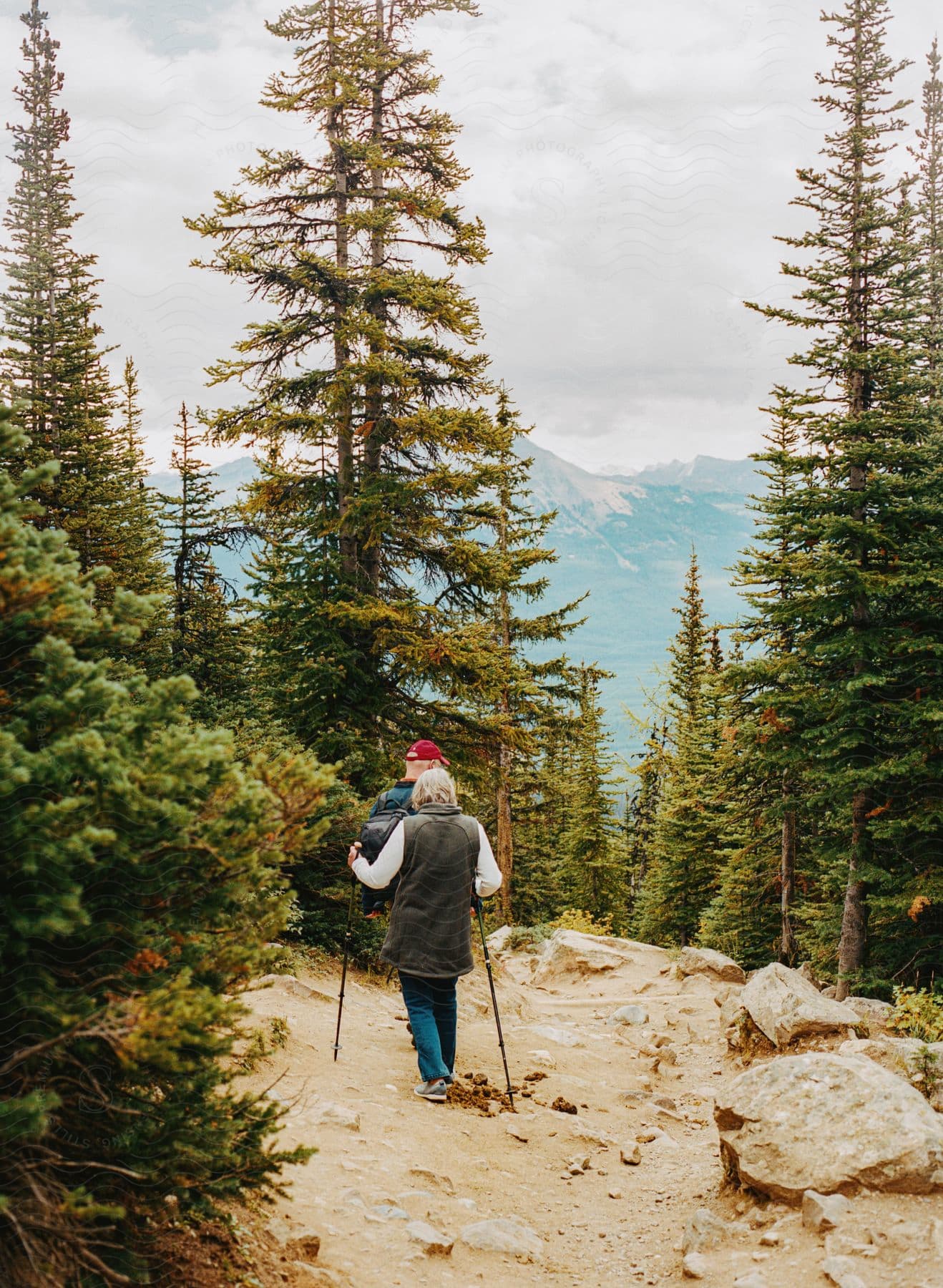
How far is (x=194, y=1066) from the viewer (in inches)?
116

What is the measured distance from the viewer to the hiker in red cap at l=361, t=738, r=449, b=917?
7301 mm

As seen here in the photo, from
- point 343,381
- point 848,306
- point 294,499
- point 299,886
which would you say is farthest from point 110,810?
point 848,306

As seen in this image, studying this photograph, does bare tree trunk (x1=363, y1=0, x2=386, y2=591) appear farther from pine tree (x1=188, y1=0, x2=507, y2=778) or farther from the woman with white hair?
the woman with white hair

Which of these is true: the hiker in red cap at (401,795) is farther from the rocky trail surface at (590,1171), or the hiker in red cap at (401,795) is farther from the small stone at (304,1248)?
the small stone at (304,1248)

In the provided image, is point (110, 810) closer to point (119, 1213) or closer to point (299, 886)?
point (119, 1213)

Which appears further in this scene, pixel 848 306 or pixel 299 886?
pixel 848 306

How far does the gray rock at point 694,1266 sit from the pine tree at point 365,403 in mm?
8447

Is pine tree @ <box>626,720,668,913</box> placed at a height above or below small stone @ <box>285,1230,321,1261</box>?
below

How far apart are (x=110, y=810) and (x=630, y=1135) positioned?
246 inches

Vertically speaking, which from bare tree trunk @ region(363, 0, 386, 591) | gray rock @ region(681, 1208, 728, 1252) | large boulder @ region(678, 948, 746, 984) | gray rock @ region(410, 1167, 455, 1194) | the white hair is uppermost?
bare tree trunk @ region(363, 0, 386, 591)

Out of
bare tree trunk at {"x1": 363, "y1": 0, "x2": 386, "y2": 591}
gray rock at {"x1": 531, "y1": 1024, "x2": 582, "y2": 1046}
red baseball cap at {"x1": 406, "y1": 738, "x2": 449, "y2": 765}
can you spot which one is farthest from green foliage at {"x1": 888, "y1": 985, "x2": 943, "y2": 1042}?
bare tree trunk at {"x1": 363, "y1": 0, "x2": 386, "y2": 591}

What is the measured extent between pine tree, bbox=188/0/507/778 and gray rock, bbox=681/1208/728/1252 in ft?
26.8

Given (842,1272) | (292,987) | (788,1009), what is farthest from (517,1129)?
(788,1009)

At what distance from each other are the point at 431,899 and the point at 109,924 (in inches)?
158
